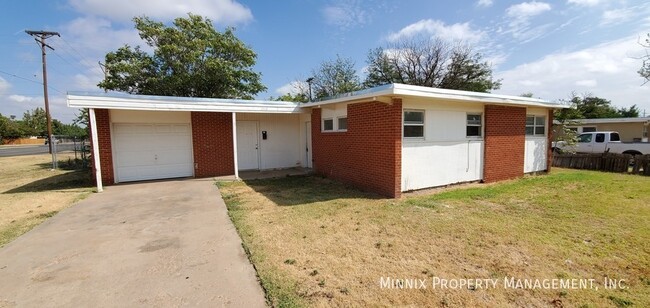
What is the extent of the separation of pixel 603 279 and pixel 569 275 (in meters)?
0.32

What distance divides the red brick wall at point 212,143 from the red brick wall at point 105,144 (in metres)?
2.48

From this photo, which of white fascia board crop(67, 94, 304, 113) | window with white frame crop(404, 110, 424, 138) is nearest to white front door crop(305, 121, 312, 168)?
white fascia board crop(67, 94, 304, 113)

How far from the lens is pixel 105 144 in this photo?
9234 mm

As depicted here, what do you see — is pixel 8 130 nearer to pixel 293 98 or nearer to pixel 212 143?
pixel 293 98

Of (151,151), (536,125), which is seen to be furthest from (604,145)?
(151,151)

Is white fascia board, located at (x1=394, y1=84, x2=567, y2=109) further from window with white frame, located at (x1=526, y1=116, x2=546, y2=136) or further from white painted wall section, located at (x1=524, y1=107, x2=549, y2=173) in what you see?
window with white frame, located at (x1=526, y1=116, x2=546, y2=136)

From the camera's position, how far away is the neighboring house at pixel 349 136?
7.40 m

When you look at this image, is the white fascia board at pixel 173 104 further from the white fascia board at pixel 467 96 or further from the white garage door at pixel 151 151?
the white fascia board at pixel 467 96

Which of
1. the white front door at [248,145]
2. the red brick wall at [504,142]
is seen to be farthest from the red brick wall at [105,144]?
the red brick wall at [504,142]

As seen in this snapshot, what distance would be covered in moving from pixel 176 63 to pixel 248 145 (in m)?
11.6

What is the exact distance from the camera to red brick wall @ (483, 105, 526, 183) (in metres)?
9.07

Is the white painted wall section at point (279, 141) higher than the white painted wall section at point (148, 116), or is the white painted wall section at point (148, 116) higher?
the white painted wall section at point (148, 116)

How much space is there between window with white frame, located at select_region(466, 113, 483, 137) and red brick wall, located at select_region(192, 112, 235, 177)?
826 centimetres

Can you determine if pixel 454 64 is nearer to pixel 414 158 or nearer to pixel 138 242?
pixel 414 158
